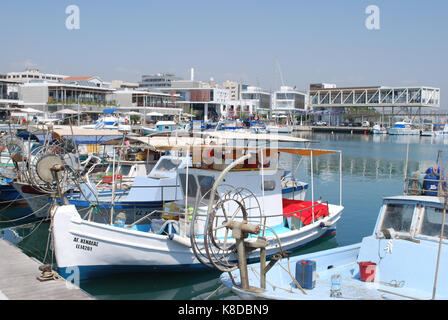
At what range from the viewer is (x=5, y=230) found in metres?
18.6

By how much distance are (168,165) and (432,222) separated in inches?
411

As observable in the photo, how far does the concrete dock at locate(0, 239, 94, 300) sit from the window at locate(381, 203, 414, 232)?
22.5ft

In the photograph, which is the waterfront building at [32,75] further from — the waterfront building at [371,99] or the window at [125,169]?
the window at [125,169]

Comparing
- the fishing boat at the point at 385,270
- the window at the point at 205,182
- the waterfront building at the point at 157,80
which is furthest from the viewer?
the waterfront building at the point at 157,80

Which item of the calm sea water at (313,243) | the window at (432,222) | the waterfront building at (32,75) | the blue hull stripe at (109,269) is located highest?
the waterfront building at (32,75)

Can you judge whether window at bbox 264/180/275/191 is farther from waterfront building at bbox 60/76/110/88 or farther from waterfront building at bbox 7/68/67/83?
waterfront building at bbox 7/68/67/83

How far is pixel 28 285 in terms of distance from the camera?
396 inches

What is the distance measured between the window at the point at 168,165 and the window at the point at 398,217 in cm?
904

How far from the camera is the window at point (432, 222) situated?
9828 mm

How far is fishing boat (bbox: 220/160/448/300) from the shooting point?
352 inches

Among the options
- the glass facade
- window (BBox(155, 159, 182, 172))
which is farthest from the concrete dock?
the glass facade

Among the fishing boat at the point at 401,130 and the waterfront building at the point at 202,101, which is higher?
the waterfront building at the point at 202,101

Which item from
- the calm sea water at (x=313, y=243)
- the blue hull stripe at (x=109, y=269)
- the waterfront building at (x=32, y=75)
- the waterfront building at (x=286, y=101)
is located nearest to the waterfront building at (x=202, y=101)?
the waterfront building at (x=286, y=101)
